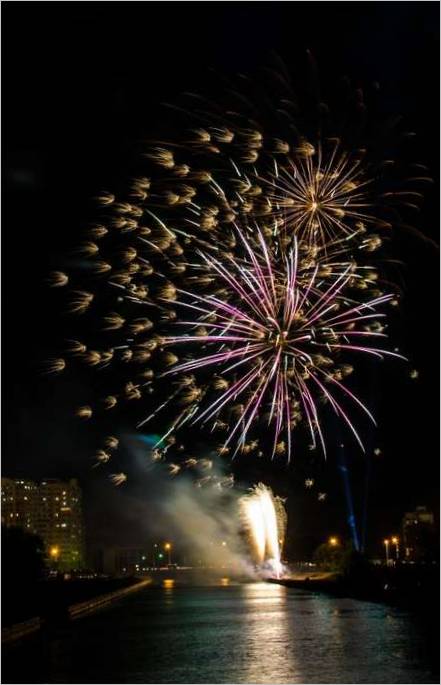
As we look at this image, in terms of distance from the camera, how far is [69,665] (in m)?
25.8

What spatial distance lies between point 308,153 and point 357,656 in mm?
12929

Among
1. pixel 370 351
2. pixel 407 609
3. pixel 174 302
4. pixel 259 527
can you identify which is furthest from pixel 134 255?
pixel 259 527

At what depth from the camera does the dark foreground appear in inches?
888

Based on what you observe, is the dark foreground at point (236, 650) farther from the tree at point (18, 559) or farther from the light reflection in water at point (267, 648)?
the tree at point (18, 559)

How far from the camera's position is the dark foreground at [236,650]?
74.0 ft

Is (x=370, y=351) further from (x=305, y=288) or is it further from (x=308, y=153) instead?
(x=308, y=153)

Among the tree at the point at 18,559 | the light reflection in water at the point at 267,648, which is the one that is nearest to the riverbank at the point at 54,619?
the tree at the point at 18,559

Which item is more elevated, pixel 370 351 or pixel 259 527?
pixel 370 351

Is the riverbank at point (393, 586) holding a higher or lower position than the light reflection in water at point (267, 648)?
lower

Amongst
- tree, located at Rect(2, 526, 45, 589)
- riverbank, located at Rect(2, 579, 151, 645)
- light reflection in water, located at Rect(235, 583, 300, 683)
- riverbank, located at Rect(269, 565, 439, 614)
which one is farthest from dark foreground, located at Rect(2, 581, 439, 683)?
tree, located at Rect(2, 526, 45, 589)

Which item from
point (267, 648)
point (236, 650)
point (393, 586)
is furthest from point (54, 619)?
point (393, 586)

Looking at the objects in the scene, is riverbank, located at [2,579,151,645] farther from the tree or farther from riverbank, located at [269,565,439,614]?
riverbank, located at [269,565,439,614]

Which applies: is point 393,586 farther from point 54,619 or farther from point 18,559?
point 18,559

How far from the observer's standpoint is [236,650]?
91.9ft
